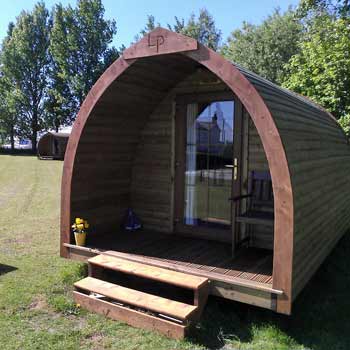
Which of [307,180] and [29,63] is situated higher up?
[29,63]

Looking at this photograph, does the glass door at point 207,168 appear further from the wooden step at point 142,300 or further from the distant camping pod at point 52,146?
the distant camping pod at point 52,146

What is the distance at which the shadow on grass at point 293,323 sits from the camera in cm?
308

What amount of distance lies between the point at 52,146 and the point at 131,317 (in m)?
22.3

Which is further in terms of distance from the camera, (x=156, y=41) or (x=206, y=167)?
(x=206, y=167)

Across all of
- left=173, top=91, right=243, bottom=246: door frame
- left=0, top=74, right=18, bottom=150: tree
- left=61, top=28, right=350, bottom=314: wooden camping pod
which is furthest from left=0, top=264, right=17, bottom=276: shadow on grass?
left=0, top=74, right=18, bottom=150: tree

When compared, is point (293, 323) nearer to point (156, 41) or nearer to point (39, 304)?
point (39, 304)

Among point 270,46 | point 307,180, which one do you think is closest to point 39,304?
point 307,180

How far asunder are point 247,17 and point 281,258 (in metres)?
27.4

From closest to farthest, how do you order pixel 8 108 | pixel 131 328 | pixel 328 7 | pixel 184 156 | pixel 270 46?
pixel 131 328 < pixel 184 156 < pixel 328 7 < pixel 270 46 < pixel 8 108

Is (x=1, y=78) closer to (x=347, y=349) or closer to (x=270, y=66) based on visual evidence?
(x=270, y=66)

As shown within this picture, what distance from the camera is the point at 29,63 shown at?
3145 centimetres

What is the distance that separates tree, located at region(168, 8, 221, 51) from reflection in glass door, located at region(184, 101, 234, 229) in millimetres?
27926

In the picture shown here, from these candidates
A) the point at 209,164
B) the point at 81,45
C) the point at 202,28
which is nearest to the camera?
the point at 209,164

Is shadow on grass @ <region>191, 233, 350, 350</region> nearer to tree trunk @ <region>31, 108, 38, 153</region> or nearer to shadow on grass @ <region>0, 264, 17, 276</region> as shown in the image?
shadow on grass @ <region>0, 264, 17, 276</region>
